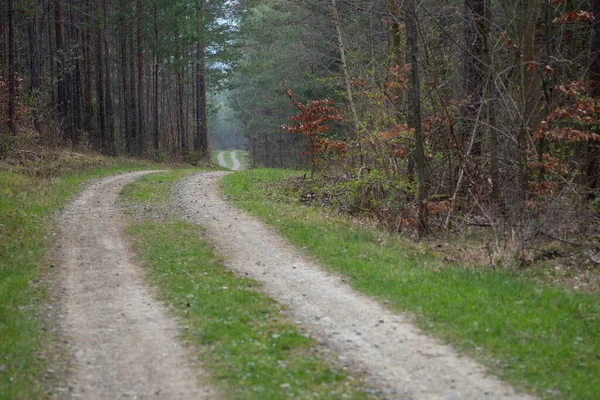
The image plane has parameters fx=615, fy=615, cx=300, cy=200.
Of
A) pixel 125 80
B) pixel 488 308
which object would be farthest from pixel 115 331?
pixel 125 80

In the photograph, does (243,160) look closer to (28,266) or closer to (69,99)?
(69,99)

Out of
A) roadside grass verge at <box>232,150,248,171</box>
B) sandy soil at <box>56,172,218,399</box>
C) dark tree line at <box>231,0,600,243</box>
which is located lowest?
sandy soil at <box>56,172,218,399</box>

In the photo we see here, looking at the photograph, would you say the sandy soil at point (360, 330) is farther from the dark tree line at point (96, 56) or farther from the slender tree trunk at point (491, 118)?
the dark tree line at point (96, 56)

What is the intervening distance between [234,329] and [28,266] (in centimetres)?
503

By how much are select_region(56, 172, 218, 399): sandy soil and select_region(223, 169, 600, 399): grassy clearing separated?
2.99 m

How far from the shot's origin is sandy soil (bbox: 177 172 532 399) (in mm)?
5938

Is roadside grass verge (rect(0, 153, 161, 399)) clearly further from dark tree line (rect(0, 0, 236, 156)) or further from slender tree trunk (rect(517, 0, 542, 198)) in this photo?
slender tree trunk (rect(517, 0, 542, 198))

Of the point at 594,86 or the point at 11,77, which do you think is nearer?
the point at 594,86

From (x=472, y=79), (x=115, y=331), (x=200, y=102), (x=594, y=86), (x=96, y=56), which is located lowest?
(x=115, y=331)

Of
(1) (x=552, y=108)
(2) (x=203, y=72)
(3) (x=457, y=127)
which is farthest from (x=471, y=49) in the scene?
(2) (x=203, y=72)

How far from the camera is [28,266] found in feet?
34.9

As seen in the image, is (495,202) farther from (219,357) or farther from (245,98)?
(245,98)

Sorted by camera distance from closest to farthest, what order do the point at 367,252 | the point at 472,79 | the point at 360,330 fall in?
the point at 360,330
the point at 367,252
the point at 472,79

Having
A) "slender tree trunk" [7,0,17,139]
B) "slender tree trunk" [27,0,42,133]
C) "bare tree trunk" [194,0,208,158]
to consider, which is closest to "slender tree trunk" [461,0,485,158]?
"slender tree trunk" [7,0,17,139]
